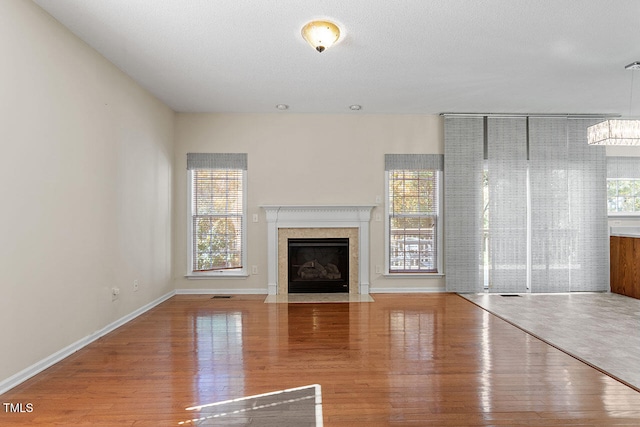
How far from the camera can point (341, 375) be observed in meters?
2.72

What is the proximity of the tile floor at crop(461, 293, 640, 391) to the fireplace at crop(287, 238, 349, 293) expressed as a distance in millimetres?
1810

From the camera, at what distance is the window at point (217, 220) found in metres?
5.67

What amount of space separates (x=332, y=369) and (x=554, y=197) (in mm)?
4595

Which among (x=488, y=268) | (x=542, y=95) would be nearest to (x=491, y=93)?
(x=542, y=95)

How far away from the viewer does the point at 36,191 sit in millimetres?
2742

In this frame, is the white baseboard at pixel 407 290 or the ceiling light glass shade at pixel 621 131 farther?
the white baseboard at pixel 407 290

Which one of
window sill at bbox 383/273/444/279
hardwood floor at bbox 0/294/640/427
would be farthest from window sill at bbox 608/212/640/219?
hardwood floor at bbox 0/294/640/427

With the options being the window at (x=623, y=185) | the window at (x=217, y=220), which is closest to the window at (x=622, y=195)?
the window at (x=623, y=185)

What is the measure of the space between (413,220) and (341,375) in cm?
345

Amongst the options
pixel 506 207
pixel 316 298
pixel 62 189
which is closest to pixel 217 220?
pixel 316 298

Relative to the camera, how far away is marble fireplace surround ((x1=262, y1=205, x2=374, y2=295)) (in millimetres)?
5617

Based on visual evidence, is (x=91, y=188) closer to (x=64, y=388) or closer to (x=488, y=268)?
(x=64, y=388)

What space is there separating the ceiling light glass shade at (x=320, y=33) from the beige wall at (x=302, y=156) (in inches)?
98.1

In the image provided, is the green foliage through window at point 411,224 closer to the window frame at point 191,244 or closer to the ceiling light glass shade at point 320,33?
the window frame at point 191,244
